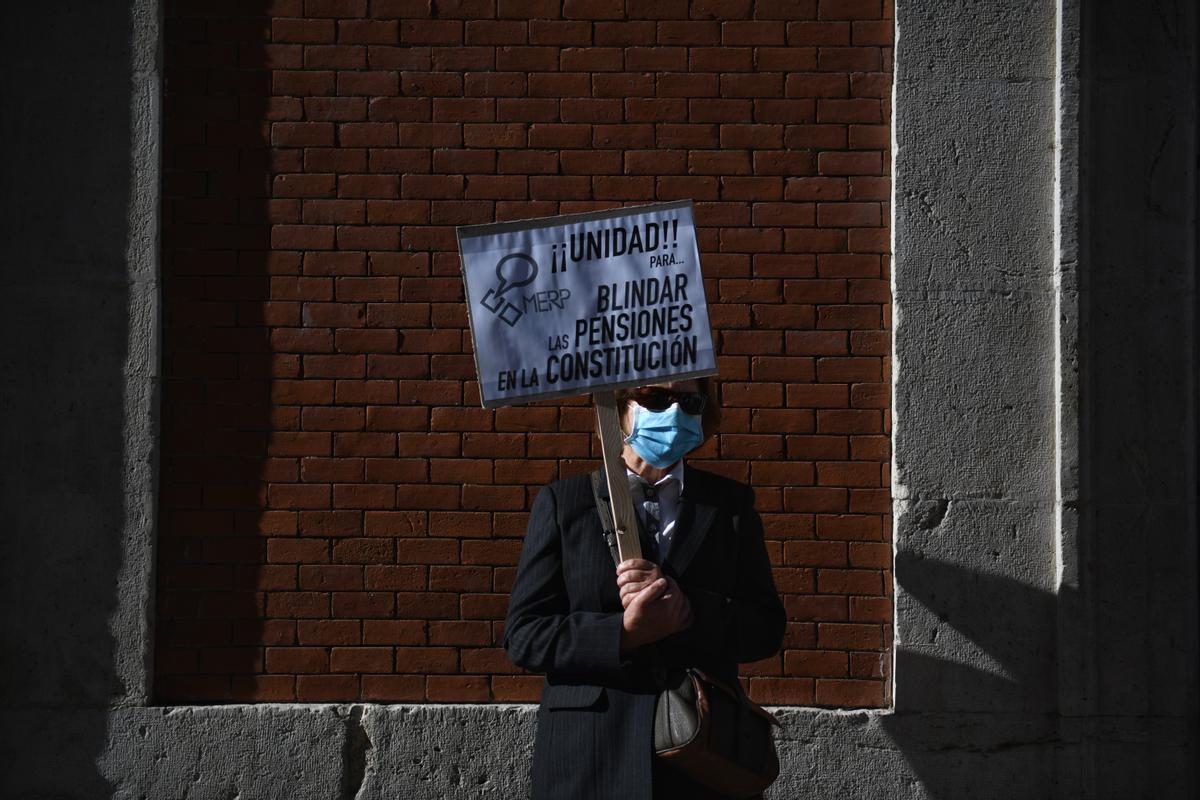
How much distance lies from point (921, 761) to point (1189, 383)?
5.98 feet

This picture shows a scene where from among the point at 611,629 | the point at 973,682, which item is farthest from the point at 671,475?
the point at 973,682

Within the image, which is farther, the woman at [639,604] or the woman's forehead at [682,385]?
the woman's forehead at [682,385]

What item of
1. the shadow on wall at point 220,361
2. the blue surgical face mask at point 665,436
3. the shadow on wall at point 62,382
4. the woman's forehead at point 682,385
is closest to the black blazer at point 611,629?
the blue surgical face mask at point 665,436

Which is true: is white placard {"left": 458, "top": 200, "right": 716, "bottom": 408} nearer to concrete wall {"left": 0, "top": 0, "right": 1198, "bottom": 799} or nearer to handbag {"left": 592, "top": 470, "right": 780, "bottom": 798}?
handbag {"left": 592, "top": 470, "right": 780, "bottom": 798}

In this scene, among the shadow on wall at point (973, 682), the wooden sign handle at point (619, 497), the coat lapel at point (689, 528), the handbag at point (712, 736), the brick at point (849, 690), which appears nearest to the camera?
the handbag at point (712, 736)

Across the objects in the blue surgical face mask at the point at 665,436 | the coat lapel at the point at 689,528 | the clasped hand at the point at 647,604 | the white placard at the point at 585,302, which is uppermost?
the white placard at the point at 585,302

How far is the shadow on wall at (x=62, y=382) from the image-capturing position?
468 cm

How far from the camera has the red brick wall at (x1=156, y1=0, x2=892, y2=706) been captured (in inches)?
188

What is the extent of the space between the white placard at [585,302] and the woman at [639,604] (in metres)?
0.15

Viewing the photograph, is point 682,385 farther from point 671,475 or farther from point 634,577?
point 634,577

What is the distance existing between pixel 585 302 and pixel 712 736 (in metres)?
1.20

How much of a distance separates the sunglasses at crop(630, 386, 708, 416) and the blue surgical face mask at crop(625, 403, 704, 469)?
20 millimetres

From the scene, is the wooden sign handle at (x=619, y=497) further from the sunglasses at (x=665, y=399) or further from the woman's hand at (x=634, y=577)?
the sunglasses at (x=665, y=399)

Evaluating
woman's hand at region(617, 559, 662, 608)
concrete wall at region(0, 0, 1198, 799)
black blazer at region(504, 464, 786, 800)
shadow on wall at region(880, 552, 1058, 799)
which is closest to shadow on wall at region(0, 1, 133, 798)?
concrete wall at region(0, 0, 1198, 799)
